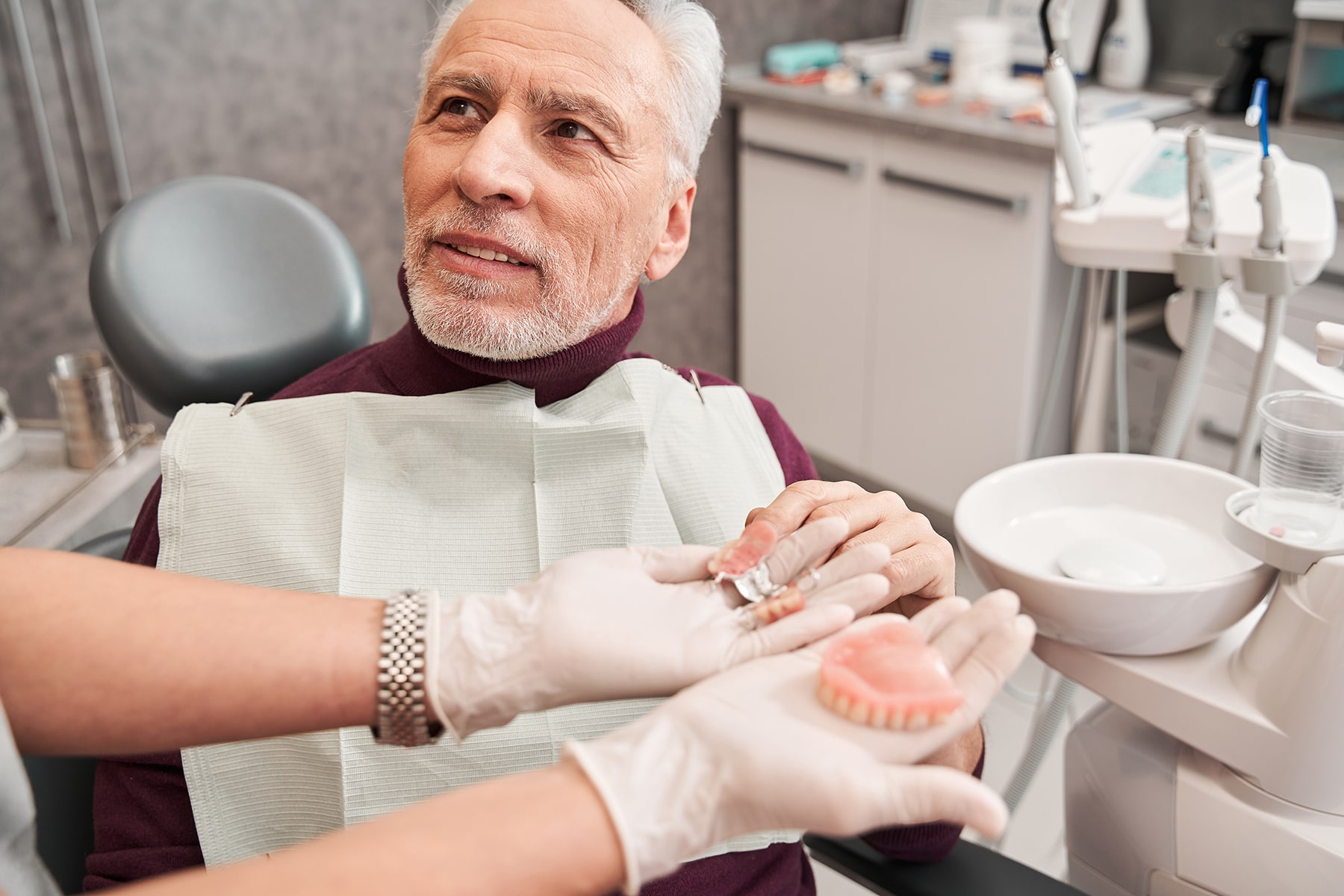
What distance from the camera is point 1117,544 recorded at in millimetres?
1241

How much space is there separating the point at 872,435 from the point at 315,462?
1986 mm

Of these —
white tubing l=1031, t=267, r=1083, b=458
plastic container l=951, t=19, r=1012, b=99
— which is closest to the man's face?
white tubing l=1031, t=267, r=1083, b=458

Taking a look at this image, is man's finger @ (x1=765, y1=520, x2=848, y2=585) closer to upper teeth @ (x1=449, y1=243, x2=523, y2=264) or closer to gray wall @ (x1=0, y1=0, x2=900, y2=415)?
upper teeth @ (x1=449, y1=243, x2=523, y2=264)

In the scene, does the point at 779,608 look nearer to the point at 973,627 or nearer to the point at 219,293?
the point at 973,627

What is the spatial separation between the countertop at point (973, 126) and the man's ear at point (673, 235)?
1.11m

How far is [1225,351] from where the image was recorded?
1.57 metres

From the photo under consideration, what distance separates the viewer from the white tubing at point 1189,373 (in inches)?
59.3

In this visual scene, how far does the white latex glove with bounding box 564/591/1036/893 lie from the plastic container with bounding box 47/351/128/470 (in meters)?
1.42

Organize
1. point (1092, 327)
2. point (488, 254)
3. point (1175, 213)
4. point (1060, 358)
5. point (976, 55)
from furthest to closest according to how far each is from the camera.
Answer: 1. point (976, 55)
2. point (1060, 358)
3. point (1092, 327)
4. point (1175, 213)
5. point (488, 254)

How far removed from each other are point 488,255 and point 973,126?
1.52 meters

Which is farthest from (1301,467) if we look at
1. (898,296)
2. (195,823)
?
(898,296)

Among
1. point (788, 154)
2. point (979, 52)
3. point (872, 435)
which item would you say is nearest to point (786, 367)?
point (872, 435)

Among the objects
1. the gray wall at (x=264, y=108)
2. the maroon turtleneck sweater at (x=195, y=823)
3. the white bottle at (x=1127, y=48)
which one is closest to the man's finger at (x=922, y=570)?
the maroon turtleneck sweater at (x=195, y=823)

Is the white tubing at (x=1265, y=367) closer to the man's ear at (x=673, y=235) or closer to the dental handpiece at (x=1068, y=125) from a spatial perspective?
the dental handpiece at (x=1068, y=125)
